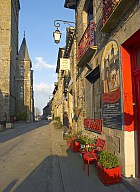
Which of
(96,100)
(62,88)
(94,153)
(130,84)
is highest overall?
(62,88)

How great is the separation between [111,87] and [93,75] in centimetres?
272

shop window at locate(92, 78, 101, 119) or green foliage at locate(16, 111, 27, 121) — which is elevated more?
shop window at locate(92, 78, 101, 119)

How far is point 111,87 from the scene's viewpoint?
5.56m

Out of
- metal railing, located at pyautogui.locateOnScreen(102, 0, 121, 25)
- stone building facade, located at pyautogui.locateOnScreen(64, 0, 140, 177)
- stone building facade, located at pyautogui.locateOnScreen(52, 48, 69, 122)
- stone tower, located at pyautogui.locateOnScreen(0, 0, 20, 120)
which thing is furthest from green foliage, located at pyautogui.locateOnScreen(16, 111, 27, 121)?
metal railing, located at pyautogui.locateOnScreen(102, 0, 121, 25)

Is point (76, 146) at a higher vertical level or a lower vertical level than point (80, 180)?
higher

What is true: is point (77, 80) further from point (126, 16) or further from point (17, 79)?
point (17, 79)

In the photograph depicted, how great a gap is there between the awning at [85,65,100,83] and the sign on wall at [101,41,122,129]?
1157mm

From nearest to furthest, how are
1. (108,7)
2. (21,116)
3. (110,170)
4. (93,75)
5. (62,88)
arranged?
(110,170) < (108,7) < (93,75) < (62,88) < (21,116)

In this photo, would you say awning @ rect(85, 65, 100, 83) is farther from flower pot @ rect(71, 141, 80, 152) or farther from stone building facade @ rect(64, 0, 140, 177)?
flower pot @ rect(71, 141, 80, 152)

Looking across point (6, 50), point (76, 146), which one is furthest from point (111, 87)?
point (6, 50)

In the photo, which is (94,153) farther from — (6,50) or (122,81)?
(6,50)

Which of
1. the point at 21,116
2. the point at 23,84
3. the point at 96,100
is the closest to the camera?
the point at 96,100

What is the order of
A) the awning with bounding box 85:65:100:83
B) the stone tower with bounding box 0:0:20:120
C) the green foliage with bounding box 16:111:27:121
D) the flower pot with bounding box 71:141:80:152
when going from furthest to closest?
1. the green foliage with bounding box 16:111:27:121
2. the stone tower with bounding box 0:0:20:120
3. the flower pot with bounding box 71:141:80:152
4. the awning with bounding box 85:65:100:83

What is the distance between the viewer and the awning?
24.5 ft
